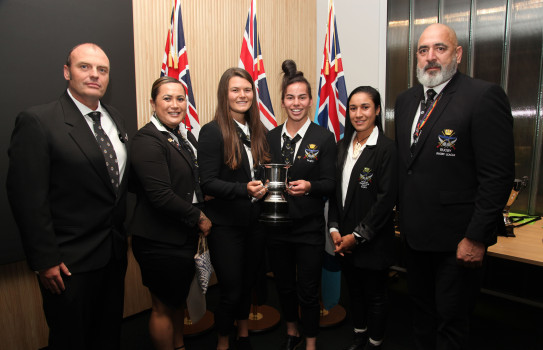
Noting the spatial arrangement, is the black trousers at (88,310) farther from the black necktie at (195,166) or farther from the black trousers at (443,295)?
the black trousers at (443,295)

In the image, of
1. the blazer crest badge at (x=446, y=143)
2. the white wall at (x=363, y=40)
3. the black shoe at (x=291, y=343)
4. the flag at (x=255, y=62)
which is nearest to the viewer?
the blazer crest badge at (x=446, y=143)

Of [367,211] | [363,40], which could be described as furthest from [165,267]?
[363,40]

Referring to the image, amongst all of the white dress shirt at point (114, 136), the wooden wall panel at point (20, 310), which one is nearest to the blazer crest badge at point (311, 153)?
the white dress shirt at point (114, 136)

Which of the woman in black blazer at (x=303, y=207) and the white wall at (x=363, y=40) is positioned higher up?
the white wall at (x=363, y=40)

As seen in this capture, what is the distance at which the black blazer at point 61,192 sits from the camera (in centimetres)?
154

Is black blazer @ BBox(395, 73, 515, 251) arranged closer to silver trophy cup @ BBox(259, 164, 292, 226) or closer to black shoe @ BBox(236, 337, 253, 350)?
silver trophy cup @ BBox(259, 164, 292, 226)

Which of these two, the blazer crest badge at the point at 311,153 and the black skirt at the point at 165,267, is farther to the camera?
the blazer crest badge at the point at 311,153

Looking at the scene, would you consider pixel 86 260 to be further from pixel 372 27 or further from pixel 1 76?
pixel 372 27

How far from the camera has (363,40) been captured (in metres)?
4.48

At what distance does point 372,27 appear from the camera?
4.38 meters

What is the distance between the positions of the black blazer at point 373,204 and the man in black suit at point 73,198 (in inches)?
55.4

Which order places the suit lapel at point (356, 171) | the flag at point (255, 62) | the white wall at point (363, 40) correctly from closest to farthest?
the suit lapel at point (356, 171)
the flag at point (255, 62)
the white wall at point (363, 40)

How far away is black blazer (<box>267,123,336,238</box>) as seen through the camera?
7.50ft

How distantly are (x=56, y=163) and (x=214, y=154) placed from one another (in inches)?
33.1
